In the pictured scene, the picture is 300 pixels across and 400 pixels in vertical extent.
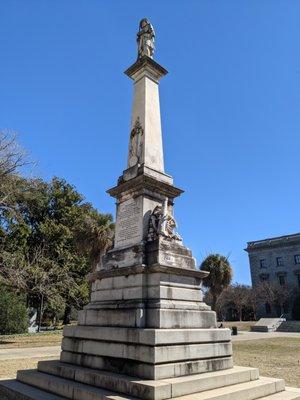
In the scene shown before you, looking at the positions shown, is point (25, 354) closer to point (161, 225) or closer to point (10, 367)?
point (10, 367)

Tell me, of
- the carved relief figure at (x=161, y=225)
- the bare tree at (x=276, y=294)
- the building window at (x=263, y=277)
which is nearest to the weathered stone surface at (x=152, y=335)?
the carved relief figure at (x=161, y=225)

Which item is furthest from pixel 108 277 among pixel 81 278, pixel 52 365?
pixel 81 278

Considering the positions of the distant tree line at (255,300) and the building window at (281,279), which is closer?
the distant tree line at (255,300)

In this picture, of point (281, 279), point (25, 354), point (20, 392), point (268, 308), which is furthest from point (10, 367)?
point (281, 279)

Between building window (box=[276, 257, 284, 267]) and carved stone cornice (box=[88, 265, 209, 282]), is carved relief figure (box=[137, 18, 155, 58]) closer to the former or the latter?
carved stone cornice (box=[88, 265, 209, 282])

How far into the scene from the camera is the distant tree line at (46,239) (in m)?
22.8

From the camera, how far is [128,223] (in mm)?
8391

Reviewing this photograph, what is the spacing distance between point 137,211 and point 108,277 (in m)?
1.61

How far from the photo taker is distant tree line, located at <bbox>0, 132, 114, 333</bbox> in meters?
22.8

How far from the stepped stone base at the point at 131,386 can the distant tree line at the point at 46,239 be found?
15019 millimetres

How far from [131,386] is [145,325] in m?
1.26

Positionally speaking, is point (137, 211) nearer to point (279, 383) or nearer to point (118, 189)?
point (118, 189)

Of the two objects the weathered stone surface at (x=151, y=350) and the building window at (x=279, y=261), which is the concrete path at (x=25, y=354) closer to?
the weathered stone surface at (x=151, y=350)

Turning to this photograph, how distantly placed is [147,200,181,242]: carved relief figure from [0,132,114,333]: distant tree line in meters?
15.7
